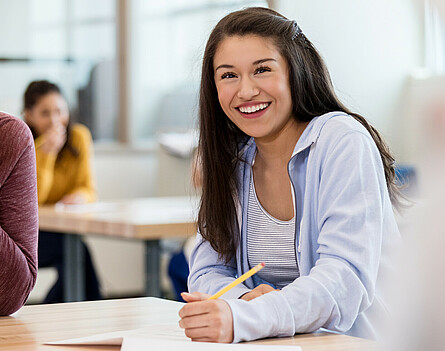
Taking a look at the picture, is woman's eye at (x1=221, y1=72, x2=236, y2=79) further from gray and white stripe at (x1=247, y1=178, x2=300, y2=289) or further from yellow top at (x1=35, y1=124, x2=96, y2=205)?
yellow top at (x1=35, y1=124, x2=96, y2=205)

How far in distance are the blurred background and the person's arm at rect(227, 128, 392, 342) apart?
10.3 feet

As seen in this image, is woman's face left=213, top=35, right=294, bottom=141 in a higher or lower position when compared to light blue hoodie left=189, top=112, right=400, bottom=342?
higher

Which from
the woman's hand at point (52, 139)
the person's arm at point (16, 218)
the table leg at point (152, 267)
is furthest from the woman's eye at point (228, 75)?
the woman's hand at point (52, 139)

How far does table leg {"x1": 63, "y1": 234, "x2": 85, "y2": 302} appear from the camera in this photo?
133 inches

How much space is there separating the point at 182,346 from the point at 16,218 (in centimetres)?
49

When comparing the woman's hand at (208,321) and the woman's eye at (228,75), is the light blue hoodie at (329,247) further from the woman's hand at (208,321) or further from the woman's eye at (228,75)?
the woman's eye at (228,75)

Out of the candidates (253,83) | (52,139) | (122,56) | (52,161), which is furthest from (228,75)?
(122,56)

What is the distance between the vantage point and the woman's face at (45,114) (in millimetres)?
3814

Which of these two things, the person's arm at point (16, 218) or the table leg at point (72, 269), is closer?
the person's arm at point (16, 218)

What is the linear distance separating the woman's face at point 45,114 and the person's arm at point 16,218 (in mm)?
2561

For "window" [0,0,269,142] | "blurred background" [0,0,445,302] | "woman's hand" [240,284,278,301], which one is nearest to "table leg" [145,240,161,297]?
"blurred background" [0,0,445,302]

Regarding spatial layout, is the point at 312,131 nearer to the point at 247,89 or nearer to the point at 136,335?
the point at 247,89

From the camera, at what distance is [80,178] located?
13.0 ft

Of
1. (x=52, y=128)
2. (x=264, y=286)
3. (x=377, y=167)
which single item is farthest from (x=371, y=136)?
(x=52, y=128)
